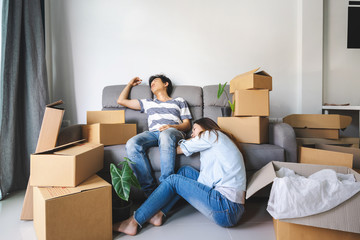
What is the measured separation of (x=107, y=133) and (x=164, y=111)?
564 millimetres

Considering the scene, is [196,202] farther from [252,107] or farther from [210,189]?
[252,107]

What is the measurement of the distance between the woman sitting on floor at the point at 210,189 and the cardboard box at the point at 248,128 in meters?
0.42

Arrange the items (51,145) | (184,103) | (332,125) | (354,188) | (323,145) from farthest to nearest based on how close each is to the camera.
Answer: (184,103) < (332,125) < (323,145) < (51,145) < (354,188)

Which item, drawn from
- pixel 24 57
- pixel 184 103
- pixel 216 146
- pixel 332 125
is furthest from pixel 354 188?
pixel 24 57

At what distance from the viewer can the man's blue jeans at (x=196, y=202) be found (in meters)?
1.11

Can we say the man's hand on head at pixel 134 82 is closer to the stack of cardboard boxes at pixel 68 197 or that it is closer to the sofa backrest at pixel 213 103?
the sofa backrest at pixel 213 103

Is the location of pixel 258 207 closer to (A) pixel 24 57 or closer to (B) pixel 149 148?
(B) pixel 149 148

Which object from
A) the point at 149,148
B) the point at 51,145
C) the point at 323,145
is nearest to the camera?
the point at 51,145

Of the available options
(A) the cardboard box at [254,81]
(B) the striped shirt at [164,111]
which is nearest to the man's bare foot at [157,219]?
(B) the striped shirt at [164,111]

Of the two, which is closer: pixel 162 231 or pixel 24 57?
pixel 162 231

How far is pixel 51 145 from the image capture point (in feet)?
4.47

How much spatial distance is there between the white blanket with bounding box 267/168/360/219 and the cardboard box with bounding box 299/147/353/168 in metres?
0.51

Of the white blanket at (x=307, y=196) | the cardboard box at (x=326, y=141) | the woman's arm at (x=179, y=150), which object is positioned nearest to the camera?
the white blanket at (x=307, y=196)

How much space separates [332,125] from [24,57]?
9.52ft
